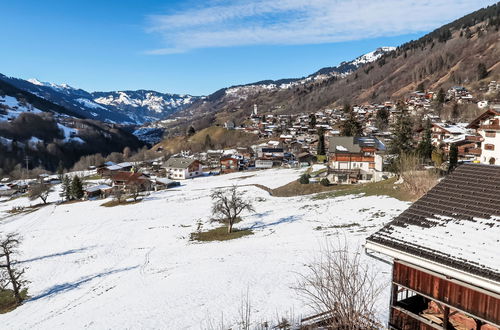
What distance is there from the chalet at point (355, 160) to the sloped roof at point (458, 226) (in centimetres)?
Answer: 4591

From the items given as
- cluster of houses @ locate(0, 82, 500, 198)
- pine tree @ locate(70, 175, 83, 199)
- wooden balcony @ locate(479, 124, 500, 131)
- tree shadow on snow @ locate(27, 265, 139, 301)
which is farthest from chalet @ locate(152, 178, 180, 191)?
wooden balcony @ locate(479, 124, 500, 131)

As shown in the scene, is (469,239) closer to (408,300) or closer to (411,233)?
(411,233)

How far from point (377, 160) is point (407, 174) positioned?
21.6 meters

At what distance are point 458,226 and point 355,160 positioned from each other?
51301 millimetres

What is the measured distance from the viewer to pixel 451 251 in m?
7.04

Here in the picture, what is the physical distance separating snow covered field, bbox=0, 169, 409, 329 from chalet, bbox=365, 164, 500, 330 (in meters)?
7.14

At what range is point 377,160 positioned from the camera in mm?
55219

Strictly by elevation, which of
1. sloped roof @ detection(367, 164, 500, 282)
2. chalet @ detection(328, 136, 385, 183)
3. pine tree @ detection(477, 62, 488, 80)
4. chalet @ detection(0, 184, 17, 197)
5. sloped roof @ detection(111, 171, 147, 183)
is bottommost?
chalet @ detection(0, 184, 17, 197)

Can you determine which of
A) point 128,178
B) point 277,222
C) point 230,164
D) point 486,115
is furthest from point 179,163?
point 486,115

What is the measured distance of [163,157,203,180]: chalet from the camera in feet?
294

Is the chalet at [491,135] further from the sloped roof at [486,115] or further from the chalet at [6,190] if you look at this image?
the chalet at [6,190]

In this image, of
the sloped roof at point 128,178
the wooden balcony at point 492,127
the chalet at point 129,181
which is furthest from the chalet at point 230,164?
the wooden balcony at point 492,127

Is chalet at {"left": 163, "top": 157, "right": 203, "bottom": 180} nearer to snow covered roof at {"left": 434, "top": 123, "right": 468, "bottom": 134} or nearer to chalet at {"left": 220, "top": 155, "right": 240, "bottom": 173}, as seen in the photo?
chalet at {"left": 220, "top": 155, "right": 240, "bottom": 173}

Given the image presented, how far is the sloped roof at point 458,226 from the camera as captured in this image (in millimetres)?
6719
